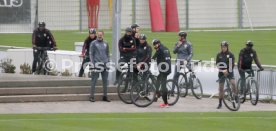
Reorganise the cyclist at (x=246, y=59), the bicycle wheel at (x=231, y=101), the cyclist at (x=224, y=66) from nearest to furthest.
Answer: the bicycle wheel at (x=231, y=101) < the cyclist at (x=224, y=66) < the cyclist at (x=246, y=59)

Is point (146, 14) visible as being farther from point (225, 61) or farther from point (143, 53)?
point (225, 61)

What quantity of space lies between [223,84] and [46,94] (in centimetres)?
452

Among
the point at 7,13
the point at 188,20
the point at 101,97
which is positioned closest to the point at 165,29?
the point at 188,20

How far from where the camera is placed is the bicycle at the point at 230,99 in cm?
2262

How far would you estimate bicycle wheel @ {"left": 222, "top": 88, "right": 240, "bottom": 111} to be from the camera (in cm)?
2261

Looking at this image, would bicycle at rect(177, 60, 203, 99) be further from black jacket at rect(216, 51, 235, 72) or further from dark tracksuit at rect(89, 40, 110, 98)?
dark tracksuit at rect(89, 40, 110, 98)

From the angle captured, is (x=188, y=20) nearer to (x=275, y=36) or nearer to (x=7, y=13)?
(x=275, y=36)

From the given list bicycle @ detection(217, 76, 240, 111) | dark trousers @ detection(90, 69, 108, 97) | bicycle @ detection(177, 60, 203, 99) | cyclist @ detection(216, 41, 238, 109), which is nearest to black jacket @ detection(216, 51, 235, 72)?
cyclist @ detection(216, 41, 238, 109)

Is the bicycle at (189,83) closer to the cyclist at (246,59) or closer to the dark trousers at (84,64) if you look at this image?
the cyclist at (246,59)

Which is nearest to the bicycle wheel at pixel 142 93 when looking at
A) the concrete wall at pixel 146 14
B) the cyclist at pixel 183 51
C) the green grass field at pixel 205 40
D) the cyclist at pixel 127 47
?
the cyclist at pixel 127 47

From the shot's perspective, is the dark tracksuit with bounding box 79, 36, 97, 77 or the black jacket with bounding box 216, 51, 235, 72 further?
the dark tracksuit with bounding box 79, 36, 97, 77

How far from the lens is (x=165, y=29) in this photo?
152 feet
